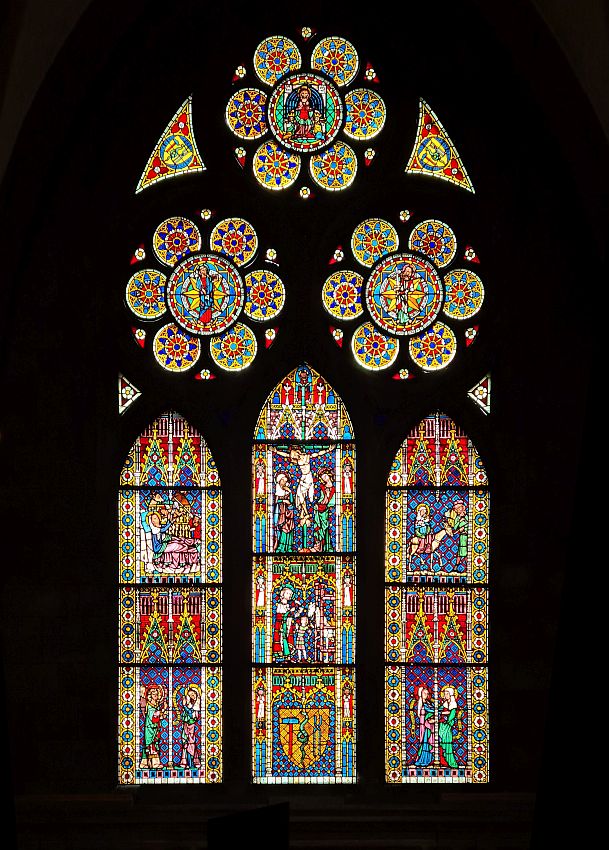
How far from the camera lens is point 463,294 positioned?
6.87m

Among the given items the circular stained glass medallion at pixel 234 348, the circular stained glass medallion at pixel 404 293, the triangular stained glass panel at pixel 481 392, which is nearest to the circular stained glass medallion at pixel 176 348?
the circular stained glass medallion at pixel 234 348

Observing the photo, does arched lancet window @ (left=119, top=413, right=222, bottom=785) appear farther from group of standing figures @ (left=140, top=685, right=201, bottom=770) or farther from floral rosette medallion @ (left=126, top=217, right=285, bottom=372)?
floral rosette medallion @ (left=126, top=217, right=285, bottom=372)

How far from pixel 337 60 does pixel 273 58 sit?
1.26 ft

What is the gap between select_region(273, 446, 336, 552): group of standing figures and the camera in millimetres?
6742

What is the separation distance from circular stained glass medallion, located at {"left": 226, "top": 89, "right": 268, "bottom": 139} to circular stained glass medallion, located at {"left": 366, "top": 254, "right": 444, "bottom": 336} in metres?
1.10

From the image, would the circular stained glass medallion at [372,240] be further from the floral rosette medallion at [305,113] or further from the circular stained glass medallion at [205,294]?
the circular stained glass medallion at [205,294]

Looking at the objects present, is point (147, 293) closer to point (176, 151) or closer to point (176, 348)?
point (176, 348)

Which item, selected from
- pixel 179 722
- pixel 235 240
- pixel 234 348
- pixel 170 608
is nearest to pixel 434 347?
pixel 234 348

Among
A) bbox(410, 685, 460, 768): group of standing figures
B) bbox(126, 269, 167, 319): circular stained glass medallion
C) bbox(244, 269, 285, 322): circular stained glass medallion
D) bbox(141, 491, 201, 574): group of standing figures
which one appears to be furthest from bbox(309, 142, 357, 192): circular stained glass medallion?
bbox(410, 685, 460, 768): group of standing figures

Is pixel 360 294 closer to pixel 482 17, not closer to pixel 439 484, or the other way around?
pixel 439 484
